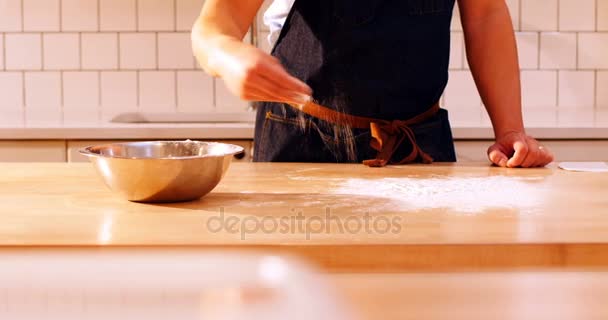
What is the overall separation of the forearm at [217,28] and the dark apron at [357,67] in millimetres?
228

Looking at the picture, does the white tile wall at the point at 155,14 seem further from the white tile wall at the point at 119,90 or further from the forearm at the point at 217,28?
the forearm at the point at 217,28

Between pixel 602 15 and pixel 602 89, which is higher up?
pixel 602 15

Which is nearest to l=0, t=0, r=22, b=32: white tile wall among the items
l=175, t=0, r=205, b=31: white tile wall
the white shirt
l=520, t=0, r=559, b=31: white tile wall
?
l=175, t=0, r=205, b=31: white tile wall

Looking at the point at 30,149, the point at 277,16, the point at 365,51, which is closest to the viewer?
the point at 365,51

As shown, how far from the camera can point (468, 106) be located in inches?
98.9

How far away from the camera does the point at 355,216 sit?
2.88ft

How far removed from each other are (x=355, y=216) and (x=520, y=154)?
1.78 feet

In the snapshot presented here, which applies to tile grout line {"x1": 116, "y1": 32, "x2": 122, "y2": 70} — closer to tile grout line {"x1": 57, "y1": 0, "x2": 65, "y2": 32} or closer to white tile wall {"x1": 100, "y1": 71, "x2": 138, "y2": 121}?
white tile wall {"x1": 100, "y1": 71, "x2": 138, "y2": 121}

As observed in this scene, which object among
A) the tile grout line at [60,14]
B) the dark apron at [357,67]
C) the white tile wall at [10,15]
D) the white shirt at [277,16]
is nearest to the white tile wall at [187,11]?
the tile grout line at [60,14]

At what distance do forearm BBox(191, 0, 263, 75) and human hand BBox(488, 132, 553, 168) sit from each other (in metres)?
0.49

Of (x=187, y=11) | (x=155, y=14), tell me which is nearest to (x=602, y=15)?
(x=187, y=11)

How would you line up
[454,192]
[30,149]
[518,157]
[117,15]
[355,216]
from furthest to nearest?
[117,15]
[30,149]
[518,157]
[454,192]
[355,216]

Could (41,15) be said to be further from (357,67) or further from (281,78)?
(281,78)

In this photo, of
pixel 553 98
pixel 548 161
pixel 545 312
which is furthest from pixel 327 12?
pixel 553 98
